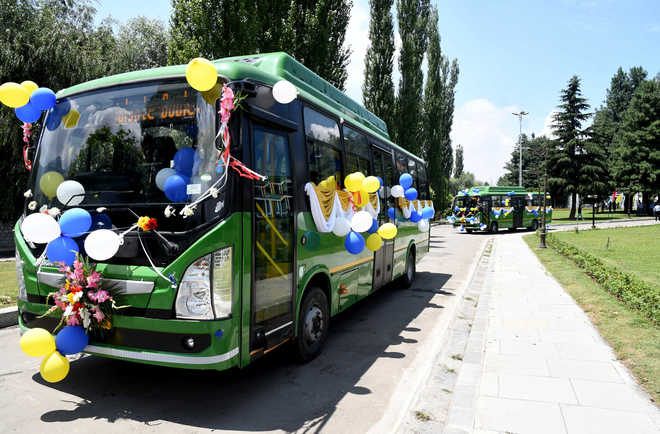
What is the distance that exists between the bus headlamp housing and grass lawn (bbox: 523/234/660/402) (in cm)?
434

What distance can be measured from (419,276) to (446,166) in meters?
31.9

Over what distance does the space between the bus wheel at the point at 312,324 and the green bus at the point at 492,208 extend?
26737 mm

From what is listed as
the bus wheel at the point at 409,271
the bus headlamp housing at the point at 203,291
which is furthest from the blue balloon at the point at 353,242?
the bus wheel at the point at 409,271

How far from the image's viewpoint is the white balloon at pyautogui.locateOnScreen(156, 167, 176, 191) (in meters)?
3.74

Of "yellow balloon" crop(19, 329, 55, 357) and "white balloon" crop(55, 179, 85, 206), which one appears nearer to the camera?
"yellow balloon" crop(19, 329, 55, 357)

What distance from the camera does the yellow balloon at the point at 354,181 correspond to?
5958 mm

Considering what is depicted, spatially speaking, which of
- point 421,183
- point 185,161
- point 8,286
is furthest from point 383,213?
point 8,286

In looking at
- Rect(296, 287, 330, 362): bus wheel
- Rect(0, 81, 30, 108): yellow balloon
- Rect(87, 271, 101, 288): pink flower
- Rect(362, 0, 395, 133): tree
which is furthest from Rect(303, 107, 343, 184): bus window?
Rect(362, 0, 395, 133): tree

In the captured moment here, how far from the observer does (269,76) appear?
4.38 meters

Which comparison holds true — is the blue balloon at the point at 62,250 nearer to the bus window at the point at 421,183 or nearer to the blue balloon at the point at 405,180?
the blue balloon at the point at 405,180

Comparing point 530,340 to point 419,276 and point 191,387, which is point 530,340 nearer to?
point 191,387

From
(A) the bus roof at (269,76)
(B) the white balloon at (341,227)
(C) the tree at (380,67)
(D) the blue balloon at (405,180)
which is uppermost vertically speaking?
(C) the tree at (380,67)

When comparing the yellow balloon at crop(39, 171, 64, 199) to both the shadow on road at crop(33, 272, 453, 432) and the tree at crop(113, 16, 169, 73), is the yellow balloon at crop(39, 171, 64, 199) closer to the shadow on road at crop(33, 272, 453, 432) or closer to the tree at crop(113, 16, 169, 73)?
the shadow on road at crop(33, 272, 453, 432)

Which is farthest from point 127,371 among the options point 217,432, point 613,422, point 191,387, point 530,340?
point 530,340
